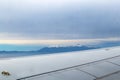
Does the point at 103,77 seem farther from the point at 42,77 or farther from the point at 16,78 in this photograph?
the point at 16,78

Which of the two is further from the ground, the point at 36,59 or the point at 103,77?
the point at 36,59

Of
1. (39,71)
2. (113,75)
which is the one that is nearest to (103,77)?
(113,75)

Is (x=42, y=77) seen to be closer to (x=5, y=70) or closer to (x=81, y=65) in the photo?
(x=5, y=70)

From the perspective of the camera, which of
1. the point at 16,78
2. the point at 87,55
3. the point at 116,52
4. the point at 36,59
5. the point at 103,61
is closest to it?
the point at 16,78

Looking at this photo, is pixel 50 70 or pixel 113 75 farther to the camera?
pixel 113 75

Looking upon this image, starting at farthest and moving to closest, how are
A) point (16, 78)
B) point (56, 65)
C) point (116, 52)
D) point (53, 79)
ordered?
point (116, 52) < point (56, 65) < point (53, 79) < point (16, 78)

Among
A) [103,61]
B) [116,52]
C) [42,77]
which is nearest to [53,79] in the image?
[42,77]
